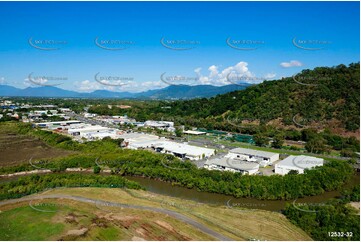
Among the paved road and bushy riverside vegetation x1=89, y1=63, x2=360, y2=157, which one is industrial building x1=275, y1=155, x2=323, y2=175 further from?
the paved road

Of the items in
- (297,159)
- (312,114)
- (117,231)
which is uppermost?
(312,114)

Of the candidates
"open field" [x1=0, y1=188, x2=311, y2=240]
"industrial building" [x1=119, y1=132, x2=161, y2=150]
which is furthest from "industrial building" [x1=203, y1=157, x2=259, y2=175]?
"industrial building" [x1=119, y1=132, x2=161, y2=150]

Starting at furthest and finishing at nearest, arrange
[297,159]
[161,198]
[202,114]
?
[202,114] < [297,159] < [161,198]

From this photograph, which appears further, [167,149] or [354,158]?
[167,149]

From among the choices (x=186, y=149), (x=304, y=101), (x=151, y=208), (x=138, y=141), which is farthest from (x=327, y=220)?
(x=304, y=101)

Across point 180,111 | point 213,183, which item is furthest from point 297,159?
point 180,111

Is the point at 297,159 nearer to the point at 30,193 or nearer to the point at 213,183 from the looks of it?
the point at 213,183

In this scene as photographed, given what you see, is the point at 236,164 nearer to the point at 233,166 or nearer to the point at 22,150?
the point at 233,166
